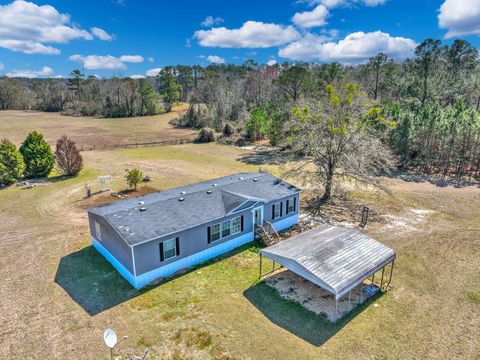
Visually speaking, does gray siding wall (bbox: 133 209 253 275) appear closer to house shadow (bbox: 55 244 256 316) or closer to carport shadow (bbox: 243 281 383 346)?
house shadow (bbox: 55 244 256 316)

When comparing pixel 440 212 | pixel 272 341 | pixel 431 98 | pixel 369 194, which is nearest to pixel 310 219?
pixel 369 194

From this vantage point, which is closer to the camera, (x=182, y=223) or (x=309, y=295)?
(x=309, y=295)

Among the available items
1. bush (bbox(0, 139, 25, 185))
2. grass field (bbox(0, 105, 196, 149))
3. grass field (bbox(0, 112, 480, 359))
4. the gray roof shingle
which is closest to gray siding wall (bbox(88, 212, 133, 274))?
the gray roof shingle

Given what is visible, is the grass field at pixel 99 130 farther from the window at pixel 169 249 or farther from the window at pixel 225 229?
the window at pixel 169 249

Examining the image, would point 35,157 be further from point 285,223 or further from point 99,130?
point 99,130

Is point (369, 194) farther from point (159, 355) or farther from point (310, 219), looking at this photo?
point (159, 355)

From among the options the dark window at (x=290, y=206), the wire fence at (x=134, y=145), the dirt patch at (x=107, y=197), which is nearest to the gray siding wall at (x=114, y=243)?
the dirt patch at (x=107, y=197)

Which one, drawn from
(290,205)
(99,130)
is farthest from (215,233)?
(99,130)
